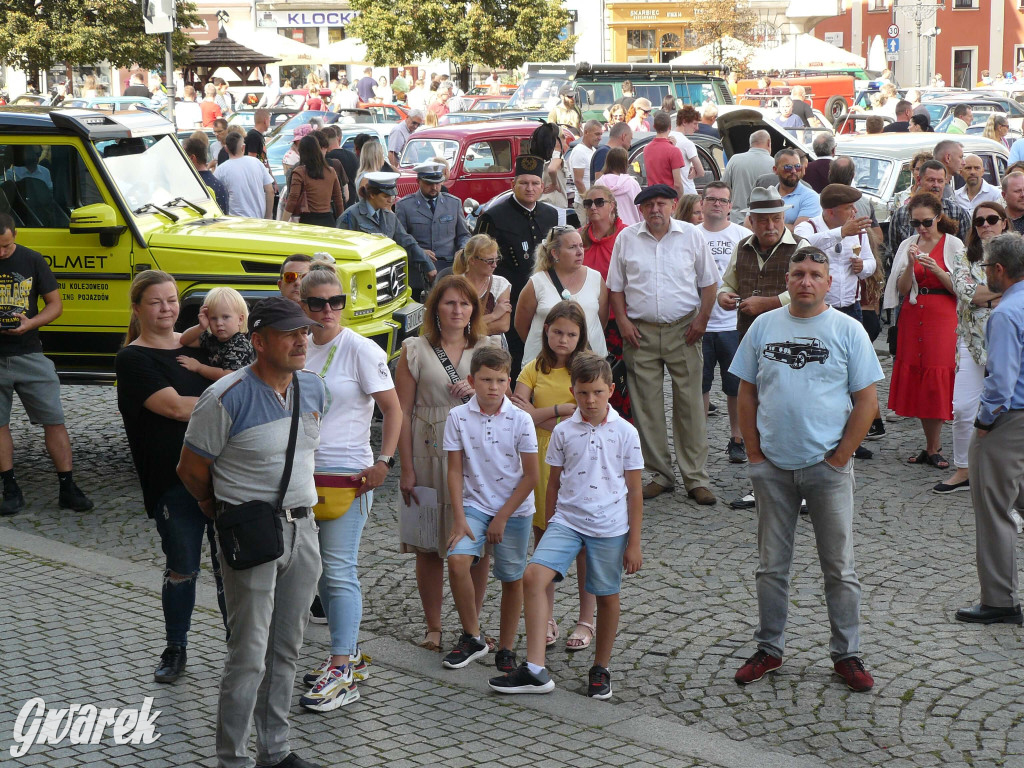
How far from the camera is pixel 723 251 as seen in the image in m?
9.20

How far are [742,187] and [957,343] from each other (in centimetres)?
555

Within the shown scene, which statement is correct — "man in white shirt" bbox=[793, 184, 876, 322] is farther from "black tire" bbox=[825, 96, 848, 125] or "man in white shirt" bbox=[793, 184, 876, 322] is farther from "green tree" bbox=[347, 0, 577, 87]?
"green tree" bbox=[347, 0, 577, 87]

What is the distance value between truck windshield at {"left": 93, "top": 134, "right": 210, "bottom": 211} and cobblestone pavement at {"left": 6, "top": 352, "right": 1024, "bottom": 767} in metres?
2.06

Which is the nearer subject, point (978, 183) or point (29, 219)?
point (29, 219)

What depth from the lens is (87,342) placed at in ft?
29.6

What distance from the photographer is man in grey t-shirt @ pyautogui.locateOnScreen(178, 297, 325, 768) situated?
4539 mm

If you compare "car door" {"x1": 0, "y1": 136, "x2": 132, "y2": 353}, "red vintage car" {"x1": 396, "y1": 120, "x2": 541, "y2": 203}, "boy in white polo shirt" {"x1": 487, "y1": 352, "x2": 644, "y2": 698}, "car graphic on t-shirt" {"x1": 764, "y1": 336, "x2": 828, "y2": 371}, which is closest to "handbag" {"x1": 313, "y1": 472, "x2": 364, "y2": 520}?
"boy in white polo shirt" {"x1": 487, "y1": 352, "x2": 644, "y2": 698}

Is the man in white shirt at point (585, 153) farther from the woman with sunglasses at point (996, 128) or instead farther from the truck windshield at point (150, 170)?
the truck windshield at point (150, 170)

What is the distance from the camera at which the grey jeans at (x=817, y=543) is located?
18.2ft

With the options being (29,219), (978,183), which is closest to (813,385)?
(29,219)

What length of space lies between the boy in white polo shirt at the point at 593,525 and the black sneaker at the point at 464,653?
0.99 ft

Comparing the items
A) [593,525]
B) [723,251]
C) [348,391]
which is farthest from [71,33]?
[593,525]

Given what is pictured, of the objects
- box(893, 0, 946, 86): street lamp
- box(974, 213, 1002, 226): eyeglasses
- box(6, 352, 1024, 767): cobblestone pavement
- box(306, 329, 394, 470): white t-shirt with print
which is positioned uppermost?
box(893, 0, 946, 86): street lamp

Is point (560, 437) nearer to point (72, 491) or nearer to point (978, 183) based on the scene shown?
point (72, 491)
